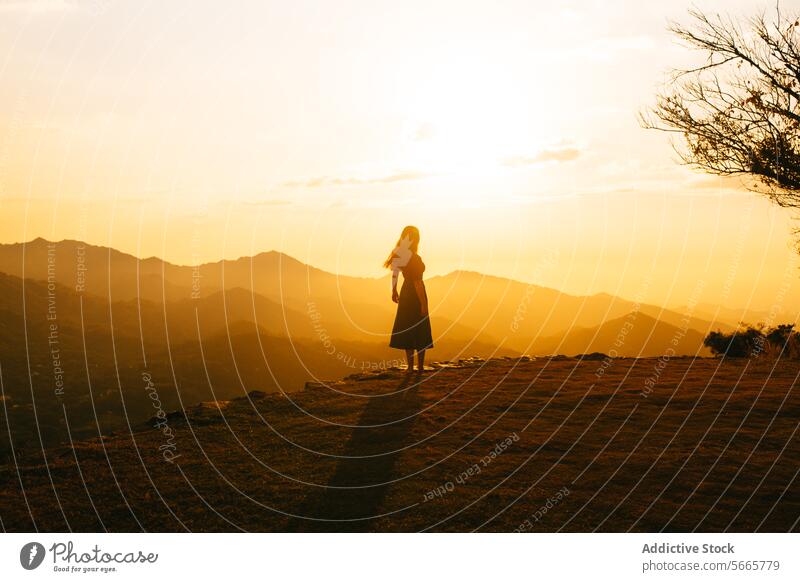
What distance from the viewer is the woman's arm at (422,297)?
1597 centimetres

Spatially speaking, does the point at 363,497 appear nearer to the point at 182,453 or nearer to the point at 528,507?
the point at 528,507

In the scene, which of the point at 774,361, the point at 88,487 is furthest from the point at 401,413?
the point at 774,361

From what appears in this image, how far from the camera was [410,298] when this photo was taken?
16.1 m

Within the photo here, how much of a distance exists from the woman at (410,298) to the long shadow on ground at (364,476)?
2.60m

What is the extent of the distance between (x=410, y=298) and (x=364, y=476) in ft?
21.8

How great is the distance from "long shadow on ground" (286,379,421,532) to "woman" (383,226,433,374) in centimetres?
260
